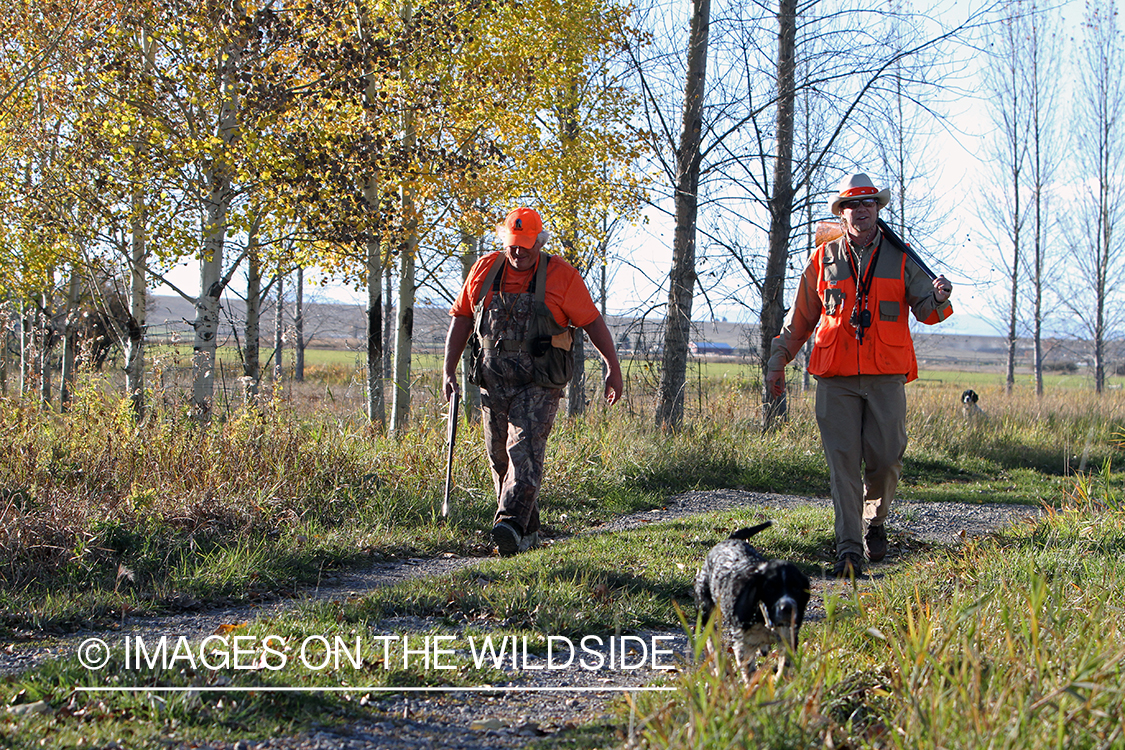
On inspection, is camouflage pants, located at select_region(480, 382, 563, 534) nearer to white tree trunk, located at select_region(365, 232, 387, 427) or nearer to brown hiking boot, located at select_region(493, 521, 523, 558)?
brown hiking boot, located at select_region(493, 521, 523, 558)

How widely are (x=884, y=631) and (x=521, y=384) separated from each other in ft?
9.15

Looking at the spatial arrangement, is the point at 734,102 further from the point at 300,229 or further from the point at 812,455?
the point at 300,229

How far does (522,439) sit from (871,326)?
2.21 metres

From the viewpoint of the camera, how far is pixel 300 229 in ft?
39.2

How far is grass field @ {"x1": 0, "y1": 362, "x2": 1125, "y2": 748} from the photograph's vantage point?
2.36 meters

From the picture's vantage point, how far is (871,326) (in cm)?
500

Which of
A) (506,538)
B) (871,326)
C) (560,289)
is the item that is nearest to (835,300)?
(871,326)

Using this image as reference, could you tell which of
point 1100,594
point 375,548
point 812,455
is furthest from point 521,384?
point 812,455

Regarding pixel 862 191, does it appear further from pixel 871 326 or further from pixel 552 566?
pixel 552 566

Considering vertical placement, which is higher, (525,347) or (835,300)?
(835,300)

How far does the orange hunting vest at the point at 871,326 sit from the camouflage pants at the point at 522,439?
169cm

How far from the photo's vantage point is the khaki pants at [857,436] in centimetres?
505

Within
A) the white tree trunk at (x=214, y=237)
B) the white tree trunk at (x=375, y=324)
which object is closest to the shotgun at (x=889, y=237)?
the white tree trunk at (x=214, y=237)

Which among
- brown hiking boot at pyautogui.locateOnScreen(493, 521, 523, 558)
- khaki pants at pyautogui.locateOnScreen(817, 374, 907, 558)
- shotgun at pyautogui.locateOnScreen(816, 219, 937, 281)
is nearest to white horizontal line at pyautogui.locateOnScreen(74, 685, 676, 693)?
brown hiking boot at pyautogui.locateOnScreen(493, 521, 523, 558)
